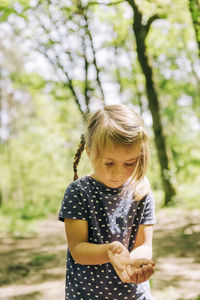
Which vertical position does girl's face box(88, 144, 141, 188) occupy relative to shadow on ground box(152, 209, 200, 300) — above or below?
above

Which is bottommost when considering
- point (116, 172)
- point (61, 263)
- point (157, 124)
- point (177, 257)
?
point (61, 263)

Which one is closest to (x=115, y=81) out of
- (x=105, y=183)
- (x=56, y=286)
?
(x=56, y=286)

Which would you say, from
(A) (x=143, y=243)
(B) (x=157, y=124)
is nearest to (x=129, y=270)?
(A) (x=143, y=243)

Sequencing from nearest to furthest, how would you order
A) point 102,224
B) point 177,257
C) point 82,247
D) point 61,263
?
point 82,247, point 102,224, point 177,257, point 61,263

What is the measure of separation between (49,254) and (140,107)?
458 inches

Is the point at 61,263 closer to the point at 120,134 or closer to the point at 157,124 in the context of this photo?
the point at 120,134

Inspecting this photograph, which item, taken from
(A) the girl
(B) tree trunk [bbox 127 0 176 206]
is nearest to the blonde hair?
(A) the girl

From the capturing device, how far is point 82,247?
1.24m

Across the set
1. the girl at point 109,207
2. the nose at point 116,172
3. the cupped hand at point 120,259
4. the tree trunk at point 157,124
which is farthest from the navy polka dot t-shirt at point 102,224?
the tree trunk at point 157,124

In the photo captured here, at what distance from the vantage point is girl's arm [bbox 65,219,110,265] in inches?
45.9

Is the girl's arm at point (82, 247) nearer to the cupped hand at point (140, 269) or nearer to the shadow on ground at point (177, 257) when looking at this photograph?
the cupped hand at point (140, 269)

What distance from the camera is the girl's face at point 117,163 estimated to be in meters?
1.29

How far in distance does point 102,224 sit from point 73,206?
151 millimetres

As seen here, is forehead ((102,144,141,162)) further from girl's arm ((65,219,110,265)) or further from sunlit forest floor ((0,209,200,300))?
sunlit forest floor ((0,209,200,300))
